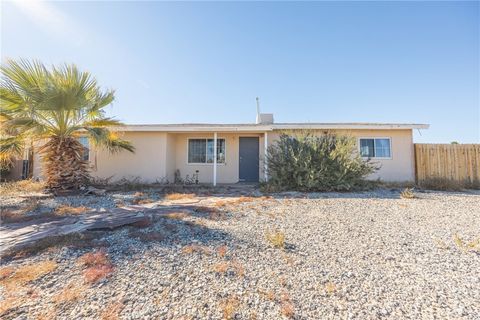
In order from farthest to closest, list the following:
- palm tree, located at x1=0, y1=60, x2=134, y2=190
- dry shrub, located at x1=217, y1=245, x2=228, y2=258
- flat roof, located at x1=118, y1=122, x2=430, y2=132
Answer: flat roof, located at x1=118, y1=122, x2=430, y2=132 → palm tree, located at x1=0, y1=60, x2=134, y2=190 → dry shrub, located at x1=217, y1=245, x2=228, y2=258

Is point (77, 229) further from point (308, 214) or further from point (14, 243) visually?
point (308, 214)

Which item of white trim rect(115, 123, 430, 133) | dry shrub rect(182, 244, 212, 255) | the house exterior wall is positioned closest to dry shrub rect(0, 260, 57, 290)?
dry shrub rect(182, 244, 212, 255)

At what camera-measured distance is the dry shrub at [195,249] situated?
2.91 meters

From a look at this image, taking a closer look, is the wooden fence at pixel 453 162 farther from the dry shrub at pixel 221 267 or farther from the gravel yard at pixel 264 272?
the dry shrub at pixel 221 267

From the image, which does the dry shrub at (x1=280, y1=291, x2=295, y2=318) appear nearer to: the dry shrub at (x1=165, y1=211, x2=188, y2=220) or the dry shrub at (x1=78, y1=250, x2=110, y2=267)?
the dry shrub at (x1=78, y1=250, x2=110, y2=267)

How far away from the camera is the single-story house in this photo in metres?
9.58

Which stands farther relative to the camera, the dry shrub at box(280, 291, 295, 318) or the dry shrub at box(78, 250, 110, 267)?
the dry shrub at box(78, 250, 110, 267)

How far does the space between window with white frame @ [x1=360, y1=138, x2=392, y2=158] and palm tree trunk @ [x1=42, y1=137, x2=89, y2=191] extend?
11884mm

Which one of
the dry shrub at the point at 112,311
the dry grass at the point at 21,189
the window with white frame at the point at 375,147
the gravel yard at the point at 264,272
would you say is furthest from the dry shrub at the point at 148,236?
the window with white frame at the point at 375,147

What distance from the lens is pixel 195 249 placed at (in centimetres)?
298

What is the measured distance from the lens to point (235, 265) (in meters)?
2.59

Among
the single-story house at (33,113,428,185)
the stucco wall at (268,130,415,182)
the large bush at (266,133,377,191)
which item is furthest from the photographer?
the stucco wall at (268,130,415,182)

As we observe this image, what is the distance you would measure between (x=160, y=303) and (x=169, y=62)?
34.8 feet

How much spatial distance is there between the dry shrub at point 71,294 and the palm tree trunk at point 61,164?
21.2 feet
